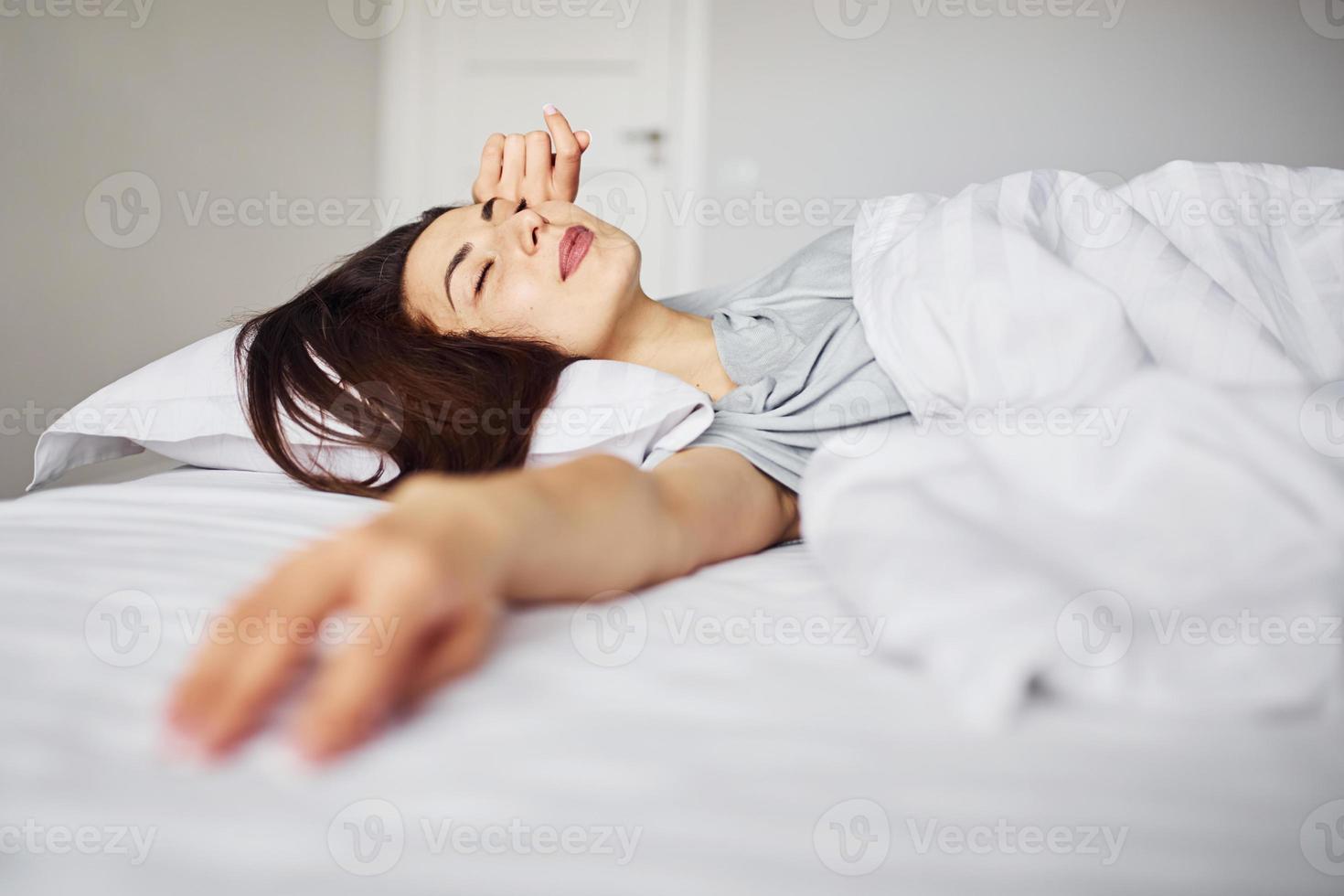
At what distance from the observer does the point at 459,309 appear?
128 cm

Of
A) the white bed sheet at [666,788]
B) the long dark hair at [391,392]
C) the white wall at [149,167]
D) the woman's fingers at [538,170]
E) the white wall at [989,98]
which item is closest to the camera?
the white bed sheet at [666,788]

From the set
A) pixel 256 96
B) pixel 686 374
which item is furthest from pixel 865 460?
pixel 256 96

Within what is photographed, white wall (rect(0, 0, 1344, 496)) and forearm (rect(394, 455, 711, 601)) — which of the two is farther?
white wall (rect(0, 0, 1344, 496))

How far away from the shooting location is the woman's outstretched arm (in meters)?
0.42

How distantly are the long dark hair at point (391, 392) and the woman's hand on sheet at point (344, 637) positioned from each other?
639 mm

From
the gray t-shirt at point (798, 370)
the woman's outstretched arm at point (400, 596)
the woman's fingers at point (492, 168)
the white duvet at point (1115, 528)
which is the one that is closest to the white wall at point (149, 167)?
the woman's fingers at point (492, 168)

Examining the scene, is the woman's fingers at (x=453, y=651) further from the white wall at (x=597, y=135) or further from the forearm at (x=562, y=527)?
the white wall at (x=597, y=135)

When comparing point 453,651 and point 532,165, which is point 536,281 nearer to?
point 532,165

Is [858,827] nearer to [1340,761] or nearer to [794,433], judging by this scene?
[1340,761]

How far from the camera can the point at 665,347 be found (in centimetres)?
136

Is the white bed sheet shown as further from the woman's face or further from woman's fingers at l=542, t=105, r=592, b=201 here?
woman's fingers at l=542, t=105, r=592, b=201

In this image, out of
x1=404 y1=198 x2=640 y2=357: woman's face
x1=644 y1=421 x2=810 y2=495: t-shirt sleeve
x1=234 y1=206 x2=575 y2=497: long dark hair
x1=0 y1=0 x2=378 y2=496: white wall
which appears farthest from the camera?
x1=0 y1=0 x2=378 y2=496: white wall

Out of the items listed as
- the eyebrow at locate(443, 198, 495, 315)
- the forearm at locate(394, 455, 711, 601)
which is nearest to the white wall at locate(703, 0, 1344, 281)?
the eyebrow at locate(443, 198, 495, 315)

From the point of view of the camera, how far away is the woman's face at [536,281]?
4.11 feet
